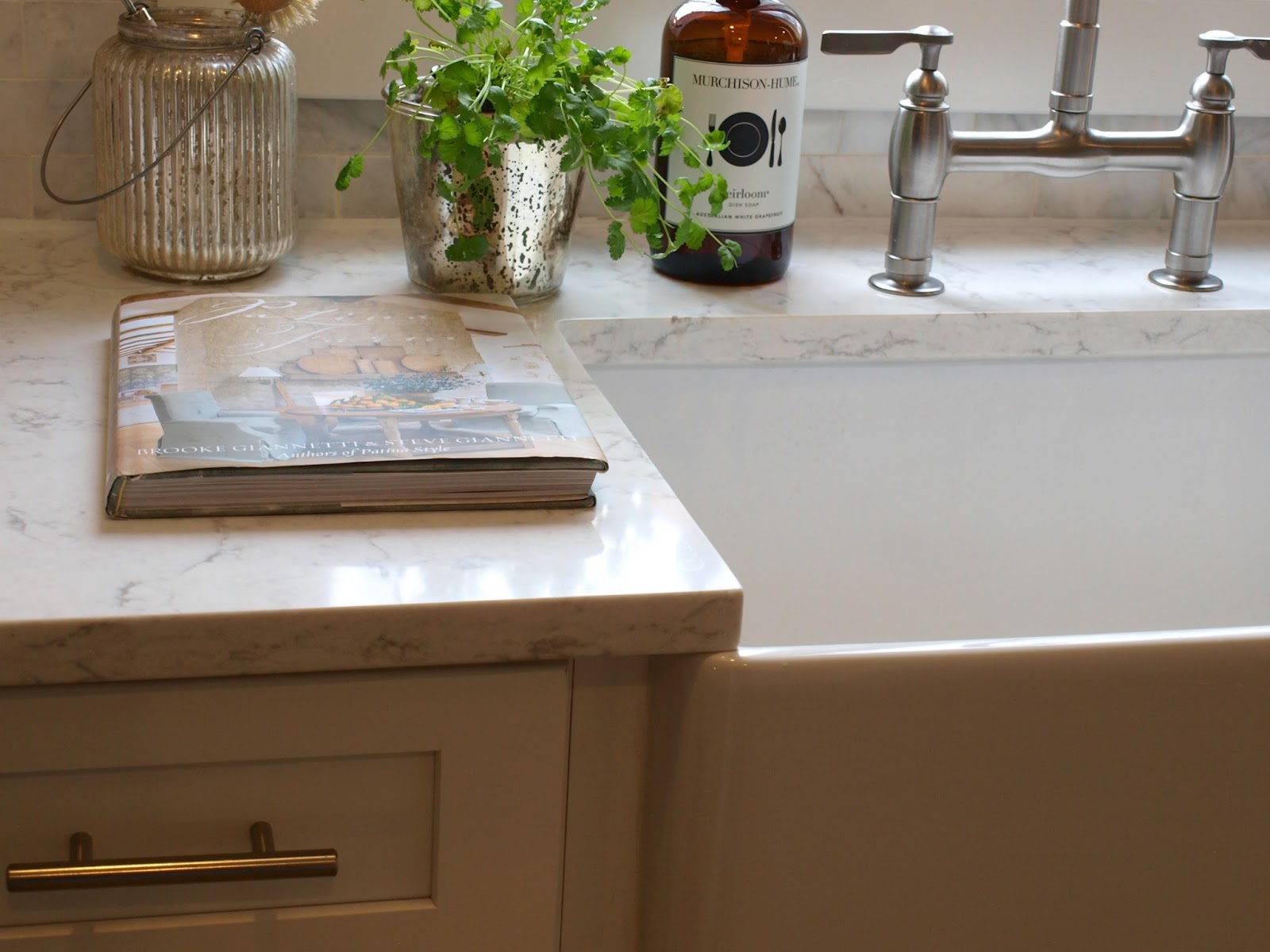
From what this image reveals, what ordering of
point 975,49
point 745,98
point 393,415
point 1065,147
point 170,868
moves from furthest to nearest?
point 975,49 < point 1065,147 < point 745,98 < point 393,415 < point 170,868

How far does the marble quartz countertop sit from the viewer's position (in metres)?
0.63

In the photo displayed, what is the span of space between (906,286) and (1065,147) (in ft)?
0.59

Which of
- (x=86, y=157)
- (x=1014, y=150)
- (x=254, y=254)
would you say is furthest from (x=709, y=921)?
(x=86, y=157)

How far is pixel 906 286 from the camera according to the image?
1.18 meters

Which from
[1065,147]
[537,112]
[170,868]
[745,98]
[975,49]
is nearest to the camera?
[170,868]

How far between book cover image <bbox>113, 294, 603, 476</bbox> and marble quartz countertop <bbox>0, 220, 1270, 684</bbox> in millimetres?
34

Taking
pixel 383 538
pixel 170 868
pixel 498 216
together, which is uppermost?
pixel 498 216

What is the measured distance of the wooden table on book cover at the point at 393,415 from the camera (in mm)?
762

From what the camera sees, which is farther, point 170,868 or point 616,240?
point 616,240

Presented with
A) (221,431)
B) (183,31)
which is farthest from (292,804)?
(183,31)

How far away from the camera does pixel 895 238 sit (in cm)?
118

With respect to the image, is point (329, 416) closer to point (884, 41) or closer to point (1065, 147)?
point (884, 41)

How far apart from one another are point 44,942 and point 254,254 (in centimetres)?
54

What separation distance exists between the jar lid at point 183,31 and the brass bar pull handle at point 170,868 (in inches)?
22.0
